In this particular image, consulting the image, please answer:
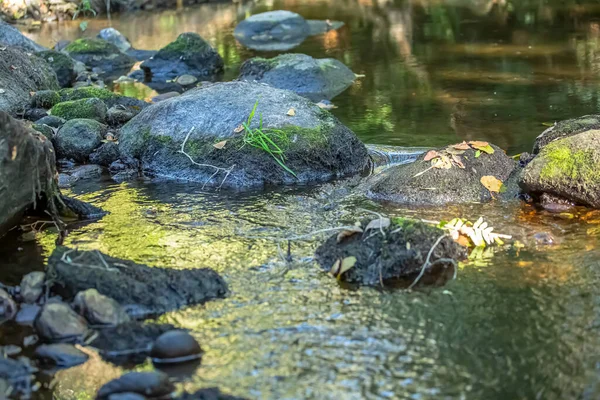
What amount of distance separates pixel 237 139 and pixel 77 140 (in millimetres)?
1877

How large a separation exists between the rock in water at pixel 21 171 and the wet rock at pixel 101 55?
985 cm

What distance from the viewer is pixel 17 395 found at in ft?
13.1

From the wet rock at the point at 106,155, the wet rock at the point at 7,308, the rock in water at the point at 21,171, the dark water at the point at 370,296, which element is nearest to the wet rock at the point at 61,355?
the dark water at the point at 370,296

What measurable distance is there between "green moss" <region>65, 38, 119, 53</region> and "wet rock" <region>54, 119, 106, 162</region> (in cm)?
762

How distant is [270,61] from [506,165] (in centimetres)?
649

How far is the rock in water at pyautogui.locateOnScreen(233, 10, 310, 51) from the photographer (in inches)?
728

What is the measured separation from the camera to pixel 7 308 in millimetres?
4852

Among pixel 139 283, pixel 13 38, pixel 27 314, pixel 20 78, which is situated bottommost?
pixel 27 314

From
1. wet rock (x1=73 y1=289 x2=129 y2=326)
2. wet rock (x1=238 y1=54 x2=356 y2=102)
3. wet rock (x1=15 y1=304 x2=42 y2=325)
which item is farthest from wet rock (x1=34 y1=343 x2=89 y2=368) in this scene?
wet rock (x1=238 y1=54 x2=356 y2=102)

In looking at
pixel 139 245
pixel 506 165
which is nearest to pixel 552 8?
pixel 506 165

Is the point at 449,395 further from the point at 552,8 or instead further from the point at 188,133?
the point at 552,8

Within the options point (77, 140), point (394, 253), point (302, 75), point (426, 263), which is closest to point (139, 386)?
point (394, 253)

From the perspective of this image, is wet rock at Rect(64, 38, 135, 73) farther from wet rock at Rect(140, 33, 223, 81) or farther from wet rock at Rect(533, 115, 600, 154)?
wet rock at Rect(533, 115, 600, 154)

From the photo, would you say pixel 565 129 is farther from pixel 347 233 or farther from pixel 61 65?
pixel 61 65
